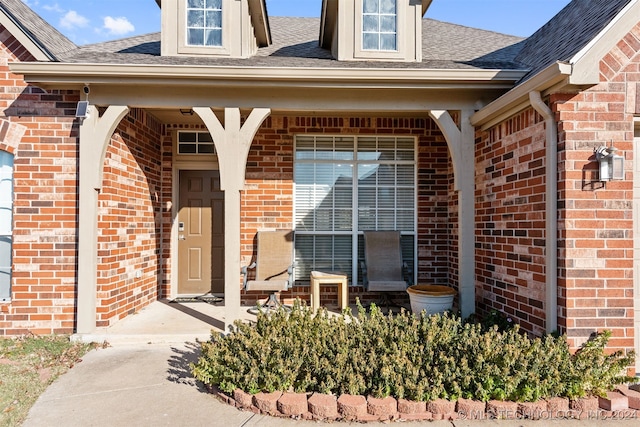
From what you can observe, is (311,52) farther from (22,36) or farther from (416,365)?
(416,365)

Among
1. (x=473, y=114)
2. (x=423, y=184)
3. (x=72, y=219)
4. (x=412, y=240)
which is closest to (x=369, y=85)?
(x=473, y=114)

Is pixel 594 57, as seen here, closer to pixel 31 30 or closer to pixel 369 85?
pixel 369 85

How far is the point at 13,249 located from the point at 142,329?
1.70 meters

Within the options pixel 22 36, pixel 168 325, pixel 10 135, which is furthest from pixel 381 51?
pixel 10 135

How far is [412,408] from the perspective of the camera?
274cm

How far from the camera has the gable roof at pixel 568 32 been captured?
342 cm

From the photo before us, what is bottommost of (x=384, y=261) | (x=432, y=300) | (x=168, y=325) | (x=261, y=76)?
(x=168, y=325)

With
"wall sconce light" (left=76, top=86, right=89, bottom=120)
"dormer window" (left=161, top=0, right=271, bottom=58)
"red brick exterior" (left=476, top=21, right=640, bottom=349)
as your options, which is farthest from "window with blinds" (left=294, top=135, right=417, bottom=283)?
"wall sconce light" (left=76, top=86, right=89, bottom=120)

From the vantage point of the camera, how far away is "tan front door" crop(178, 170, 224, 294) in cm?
619

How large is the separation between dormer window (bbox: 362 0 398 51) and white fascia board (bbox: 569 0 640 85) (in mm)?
2535

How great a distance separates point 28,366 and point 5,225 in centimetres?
182

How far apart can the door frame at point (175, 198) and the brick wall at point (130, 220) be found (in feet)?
0.67

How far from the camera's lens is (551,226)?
3295 millimetres

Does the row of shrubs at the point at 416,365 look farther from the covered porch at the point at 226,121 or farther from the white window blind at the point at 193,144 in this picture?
the white window blind at the point at 193,144
